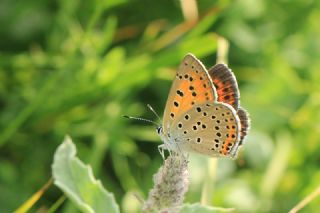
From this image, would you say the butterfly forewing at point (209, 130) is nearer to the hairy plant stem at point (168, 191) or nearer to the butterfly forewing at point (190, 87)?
the butterfly forewing at point (190, 87)

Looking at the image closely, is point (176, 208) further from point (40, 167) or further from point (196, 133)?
point (40, 167)

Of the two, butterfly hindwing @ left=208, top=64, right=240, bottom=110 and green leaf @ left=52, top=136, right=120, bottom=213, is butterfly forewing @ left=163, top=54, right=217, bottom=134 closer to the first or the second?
butterfly hindwing @ left=208, top=64, right=240, bottom=110

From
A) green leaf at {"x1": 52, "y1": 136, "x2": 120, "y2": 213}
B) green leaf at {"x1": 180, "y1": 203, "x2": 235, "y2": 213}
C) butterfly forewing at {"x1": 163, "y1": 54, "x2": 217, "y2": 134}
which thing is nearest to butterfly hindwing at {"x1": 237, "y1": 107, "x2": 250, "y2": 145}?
butterfly forewing at {"x1": 163, "y1": 54, "x2": 217, "y2": 134}

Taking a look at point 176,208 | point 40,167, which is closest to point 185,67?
point 176,208

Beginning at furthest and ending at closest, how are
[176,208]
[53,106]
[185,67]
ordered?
[53,106] → [185,67] → [176,208]

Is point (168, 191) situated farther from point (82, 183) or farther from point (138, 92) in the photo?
point (138, 92)

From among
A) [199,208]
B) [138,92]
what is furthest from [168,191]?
[138,92]
